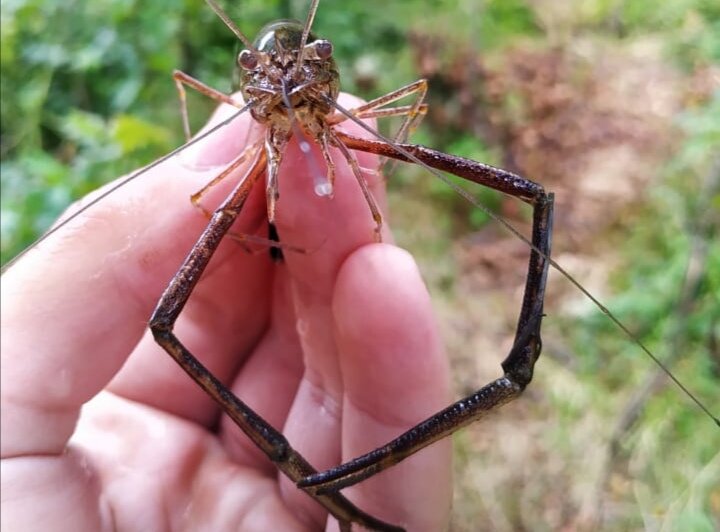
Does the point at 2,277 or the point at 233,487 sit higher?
the point at 2,277

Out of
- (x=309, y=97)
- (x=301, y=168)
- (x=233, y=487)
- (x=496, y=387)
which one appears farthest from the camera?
(x=233, y=487)

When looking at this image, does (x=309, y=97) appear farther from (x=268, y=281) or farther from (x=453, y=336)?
A: (x=453, y=336)

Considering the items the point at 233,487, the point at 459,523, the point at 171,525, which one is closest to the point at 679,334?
the point at 459,523

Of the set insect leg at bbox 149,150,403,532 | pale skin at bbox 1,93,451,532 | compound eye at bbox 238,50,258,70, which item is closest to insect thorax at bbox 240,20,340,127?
compound eye at bbox 238,50,258,70

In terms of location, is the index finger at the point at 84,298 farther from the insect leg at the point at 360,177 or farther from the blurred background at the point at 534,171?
the blurred background at the point at 534,171

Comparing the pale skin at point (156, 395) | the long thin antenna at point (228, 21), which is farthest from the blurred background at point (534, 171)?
the long thin antenna at point (228, 21)

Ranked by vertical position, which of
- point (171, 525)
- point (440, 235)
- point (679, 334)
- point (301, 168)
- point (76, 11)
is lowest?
point (171, 525)
